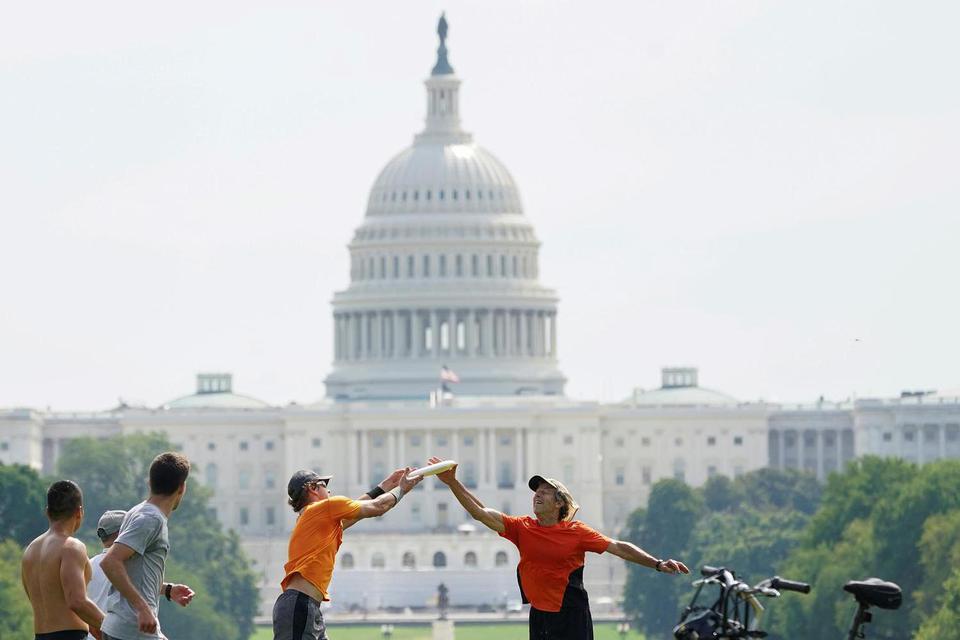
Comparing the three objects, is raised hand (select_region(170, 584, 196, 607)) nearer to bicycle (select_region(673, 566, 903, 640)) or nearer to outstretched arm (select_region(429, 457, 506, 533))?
outstretched arm (select_region(429, 457, 506, 533))

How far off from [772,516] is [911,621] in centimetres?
7391

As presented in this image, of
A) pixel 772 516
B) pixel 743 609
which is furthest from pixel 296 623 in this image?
pixel 772 516

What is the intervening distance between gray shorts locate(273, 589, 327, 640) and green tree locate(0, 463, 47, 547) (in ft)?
316

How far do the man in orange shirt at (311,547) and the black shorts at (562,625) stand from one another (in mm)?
1556

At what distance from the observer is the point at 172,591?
29.3 m

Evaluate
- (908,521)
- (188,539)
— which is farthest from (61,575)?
(188,539)

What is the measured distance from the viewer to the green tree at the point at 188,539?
128 meters

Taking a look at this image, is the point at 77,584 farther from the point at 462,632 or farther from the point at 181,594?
the point at 462,632

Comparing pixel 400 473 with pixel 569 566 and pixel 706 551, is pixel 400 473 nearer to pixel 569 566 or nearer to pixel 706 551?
pixel 569 566

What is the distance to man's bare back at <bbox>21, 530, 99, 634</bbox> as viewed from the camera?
2805 cm

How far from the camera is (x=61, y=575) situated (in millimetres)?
28250

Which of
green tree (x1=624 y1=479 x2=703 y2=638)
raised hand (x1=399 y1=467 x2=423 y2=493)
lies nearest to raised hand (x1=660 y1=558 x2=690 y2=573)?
raised hand (x1=399 y1=467 x2=423 y2=493)

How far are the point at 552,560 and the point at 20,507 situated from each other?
102677mm

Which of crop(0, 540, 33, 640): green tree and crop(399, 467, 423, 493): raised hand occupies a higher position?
crop(399, 467, 423, 493): raised hand
